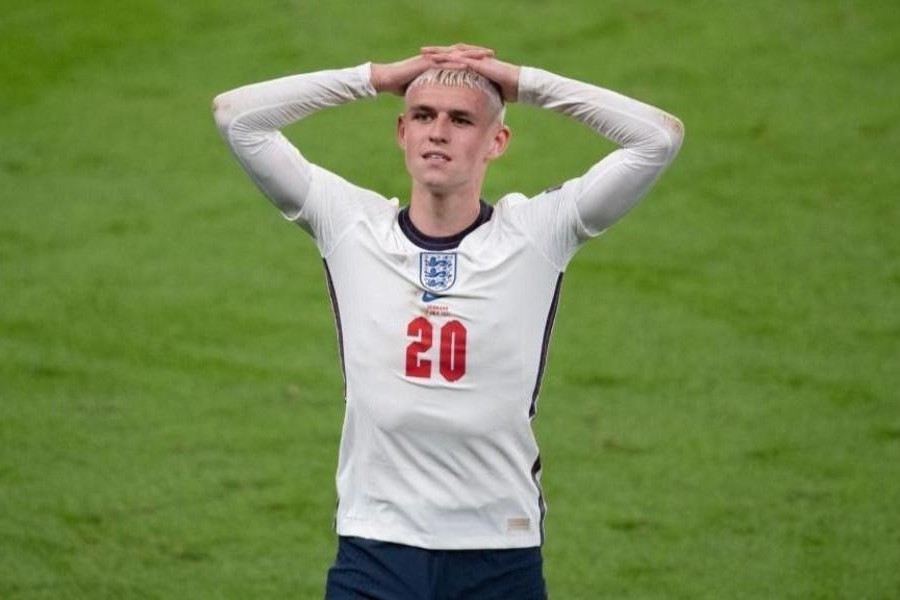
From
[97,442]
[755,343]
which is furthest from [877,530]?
[97,442]

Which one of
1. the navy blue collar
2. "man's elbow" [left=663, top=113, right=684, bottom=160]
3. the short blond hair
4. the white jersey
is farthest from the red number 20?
"man's elbow" [left=663, top=113, right=684, bottom=160]

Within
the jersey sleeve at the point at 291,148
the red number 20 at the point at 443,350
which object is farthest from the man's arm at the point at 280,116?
the red number 20 at the point at 443,350

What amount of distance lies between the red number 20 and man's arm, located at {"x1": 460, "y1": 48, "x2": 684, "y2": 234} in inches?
17.6

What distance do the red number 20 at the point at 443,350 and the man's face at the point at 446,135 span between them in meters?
0.34

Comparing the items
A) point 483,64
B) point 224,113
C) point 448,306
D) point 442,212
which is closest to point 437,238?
point 442,212

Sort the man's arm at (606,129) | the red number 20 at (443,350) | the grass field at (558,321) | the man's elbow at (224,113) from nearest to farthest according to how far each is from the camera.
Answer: the red number 20 at (443,350) → the man's arm at (606,129) → the man's elbow at (224,113) → the grass field at (558,321)

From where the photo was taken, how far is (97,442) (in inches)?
323

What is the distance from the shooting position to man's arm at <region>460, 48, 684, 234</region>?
4539 mm

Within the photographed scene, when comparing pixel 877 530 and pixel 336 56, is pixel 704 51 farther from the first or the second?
pixel 877 530

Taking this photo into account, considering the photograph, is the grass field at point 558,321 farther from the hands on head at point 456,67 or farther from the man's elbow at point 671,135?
the hands on head at point 456,67

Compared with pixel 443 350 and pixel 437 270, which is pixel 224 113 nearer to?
pixel 437 270

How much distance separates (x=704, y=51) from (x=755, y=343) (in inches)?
143

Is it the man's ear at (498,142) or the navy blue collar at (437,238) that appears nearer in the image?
the navy blue collar at (437,238)

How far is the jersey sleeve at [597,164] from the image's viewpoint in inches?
179
